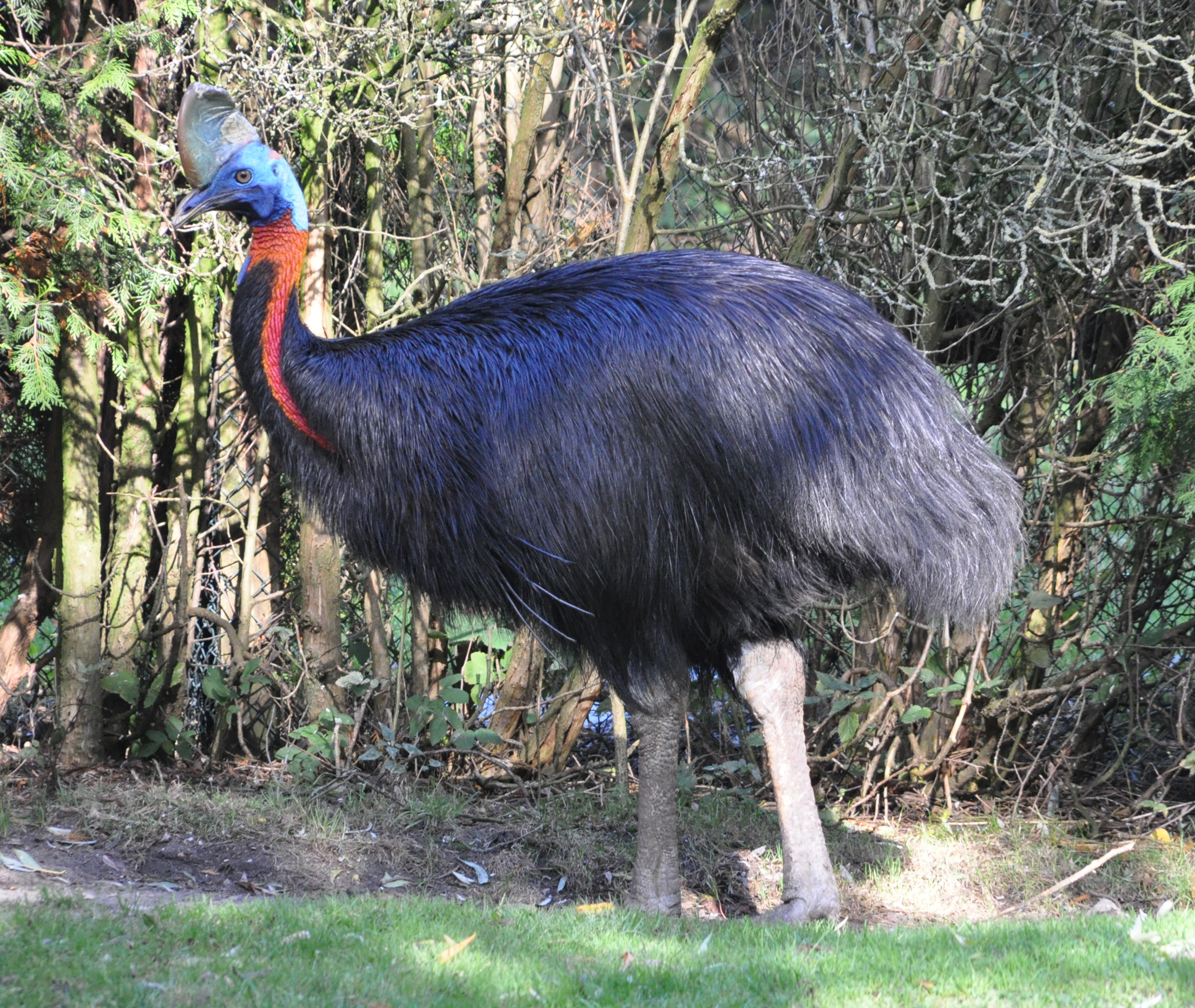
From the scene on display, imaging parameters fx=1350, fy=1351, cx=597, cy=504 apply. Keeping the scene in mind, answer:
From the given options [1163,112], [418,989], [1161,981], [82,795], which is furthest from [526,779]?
[1163,112]

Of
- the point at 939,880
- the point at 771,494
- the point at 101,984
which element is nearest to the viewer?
the point at 101,984

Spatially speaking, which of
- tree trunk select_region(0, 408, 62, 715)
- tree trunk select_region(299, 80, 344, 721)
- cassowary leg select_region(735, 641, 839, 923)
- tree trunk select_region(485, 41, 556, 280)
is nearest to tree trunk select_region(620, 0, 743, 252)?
tree trunk select_region(485, 41, 556, 280)

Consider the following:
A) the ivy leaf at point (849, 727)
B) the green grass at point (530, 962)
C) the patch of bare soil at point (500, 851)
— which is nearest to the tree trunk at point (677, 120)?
the ivy leaf at point (849, 727)

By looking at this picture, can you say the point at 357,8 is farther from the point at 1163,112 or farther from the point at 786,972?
the point at 786,972

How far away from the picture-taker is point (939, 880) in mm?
4848

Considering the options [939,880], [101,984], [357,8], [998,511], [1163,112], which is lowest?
[939,880]

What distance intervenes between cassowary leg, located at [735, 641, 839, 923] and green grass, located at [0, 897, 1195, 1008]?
0.32 meters

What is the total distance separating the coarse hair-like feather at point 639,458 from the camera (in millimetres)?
3738

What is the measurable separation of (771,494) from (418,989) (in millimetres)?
1621

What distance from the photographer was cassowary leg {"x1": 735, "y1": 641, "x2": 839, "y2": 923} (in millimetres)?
3977

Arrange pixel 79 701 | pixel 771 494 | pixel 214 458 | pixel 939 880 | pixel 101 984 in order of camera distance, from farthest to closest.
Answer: pixel 214 458 → pixel 79 701 → pixel 939 880 → pixel 771 494 → pixel 101 984

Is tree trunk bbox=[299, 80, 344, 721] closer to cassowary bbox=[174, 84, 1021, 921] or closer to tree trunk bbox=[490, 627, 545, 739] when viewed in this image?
tree trunk bbox=[490, 627, 545, 739]

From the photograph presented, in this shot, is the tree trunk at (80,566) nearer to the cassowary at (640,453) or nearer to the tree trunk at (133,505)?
the tree trunk at (133,505)

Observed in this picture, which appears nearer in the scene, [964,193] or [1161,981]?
[1161,981]
